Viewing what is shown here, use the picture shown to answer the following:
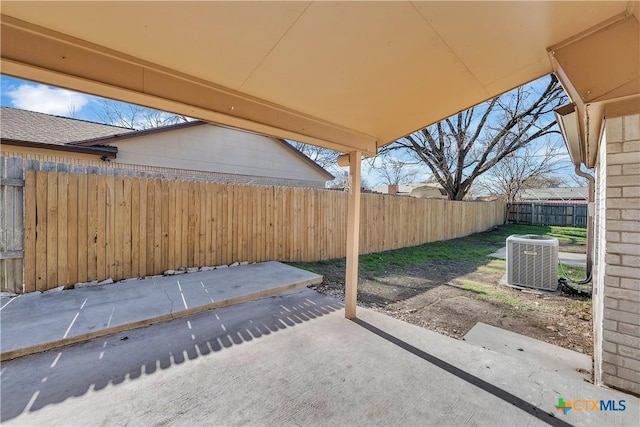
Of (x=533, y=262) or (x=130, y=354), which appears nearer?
(x=130, y=354)

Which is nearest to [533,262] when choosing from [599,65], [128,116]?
[599,65]

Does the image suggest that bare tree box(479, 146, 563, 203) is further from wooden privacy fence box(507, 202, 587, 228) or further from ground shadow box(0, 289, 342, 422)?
ground shadow box(0, 289, 342, 422)

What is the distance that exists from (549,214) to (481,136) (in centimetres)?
881

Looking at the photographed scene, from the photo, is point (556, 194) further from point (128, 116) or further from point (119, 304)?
point (128, 116)

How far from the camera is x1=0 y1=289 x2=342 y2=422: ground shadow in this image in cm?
214

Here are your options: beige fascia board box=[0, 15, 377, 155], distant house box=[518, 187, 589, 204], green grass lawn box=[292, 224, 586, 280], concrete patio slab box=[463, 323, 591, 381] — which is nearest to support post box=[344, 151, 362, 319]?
beige fascia board box=[0, 15, 377, 155]

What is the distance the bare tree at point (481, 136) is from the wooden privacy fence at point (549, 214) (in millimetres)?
6773

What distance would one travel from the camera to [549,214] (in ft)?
60.0

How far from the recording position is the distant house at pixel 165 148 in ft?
24.2

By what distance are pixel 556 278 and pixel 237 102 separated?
598cm

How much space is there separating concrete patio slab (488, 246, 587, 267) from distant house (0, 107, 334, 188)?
819 centimetres

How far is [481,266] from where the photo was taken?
720 centimetres

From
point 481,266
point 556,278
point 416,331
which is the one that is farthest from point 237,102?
point 481,266

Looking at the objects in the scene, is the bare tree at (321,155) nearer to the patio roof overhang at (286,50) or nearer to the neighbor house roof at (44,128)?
the neighbor house roof at (44,128)
